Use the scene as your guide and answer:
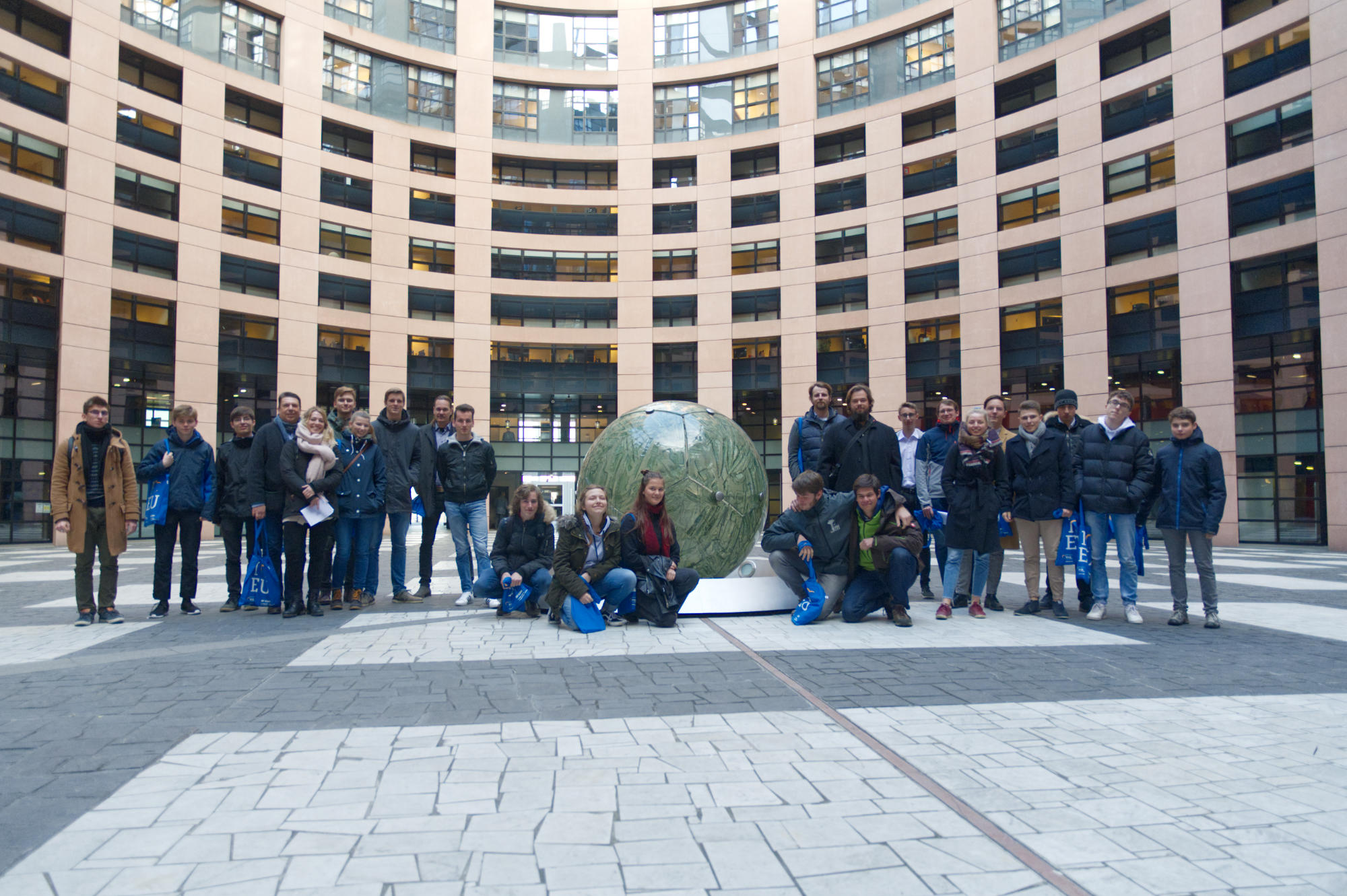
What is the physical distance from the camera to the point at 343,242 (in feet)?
106

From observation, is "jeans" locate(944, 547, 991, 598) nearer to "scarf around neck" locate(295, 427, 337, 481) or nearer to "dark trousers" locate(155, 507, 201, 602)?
"scarf around neck" locate(295, 427, 337, 481)

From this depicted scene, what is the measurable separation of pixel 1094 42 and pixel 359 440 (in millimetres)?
28045

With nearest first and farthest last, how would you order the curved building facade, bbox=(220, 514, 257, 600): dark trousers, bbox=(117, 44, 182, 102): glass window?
1. bbox=(220, 514, 257, 600): dark trousers
2. the curved building facade
3. bbox=(117, 44, 182, 102): glass window

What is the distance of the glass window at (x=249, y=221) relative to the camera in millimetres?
29516

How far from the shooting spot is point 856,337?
108 ft

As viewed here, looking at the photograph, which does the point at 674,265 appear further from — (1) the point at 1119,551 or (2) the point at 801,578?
(1) the point at 1119,551

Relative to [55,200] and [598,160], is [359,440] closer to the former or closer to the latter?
[55,200]

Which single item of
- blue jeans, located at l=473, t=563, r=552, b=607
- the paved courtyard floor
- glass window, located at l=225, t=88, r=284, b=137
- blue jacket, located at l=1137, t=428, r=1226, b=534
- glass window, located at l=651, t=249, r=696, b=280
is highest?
glass window, located at l=225, t=88, r=284, b=137

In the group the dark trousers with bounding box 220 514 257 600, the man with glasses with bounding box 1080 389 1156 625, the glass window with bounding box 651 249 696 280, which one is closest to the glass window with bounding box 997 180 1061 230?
the glass window with bounding box 651 249 696 280

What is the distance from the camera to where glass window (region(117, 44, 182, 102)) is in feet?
89.6

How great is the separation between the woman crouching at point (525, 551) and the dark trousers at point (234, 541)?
2.58 m

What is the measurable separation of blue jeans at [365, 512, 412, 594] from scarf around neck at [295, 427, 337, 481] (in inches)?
45.4

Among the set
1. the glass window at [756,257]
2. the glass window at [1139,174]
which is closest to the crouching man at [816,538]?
the glass window at [1139,174]

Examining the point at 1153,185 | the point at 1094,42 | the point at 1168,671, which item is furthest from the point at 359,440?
the point at 1094,42
